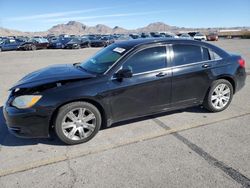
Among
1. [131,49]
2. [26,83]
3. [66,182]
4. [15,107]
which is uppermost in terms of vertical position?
[131,49]

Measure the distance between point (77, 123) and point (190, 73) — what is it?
2319 millimetres

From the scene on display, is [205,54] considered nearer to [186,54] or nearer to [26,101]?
[186,54]

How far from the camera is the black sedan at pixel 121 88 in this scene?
360 cm

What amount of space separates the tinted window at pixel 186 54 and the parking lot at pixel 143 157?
116cm

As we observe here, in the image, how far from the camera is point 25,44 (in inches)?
1071

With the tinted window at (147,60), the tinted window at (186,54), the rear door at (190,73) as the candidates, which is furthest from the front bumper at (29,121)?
the tinted window at (186,54)

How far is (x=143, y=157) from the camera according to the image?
3387 millimetres

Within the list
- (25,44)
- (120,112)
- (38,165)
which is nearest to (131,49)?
(120,112)

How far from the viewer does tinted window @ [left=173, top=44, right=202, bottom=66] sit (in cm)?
448

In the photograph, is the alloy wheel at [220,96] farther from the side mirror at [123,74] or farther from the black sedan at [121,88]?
the side mirror at [123,74]

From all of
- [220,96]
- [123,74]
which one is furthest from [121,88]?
[220,96]

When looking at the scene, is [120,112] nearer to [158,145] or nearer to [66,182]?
[158,145]

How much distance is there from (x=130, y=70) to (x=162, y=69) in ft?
2.22

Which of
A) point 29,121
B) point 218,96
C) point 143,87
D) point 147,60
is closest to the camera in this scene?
point 29,121
